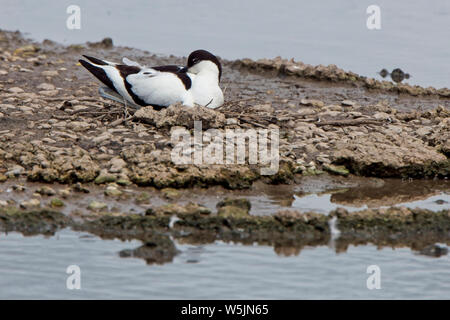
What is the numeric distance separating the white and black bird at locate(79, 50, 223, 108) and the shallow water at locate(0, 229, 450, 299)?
9.14 ft

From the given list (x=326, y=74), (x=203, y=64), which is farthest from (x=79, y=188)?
(x=326, y=74)

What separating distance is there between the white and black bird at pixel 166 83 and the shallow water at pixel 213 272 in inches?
110

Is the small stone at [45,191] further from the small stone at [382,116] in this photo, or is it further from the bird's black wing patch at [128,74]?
the small stone at [382,116]

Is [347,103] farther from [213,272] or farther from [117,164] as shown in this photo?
[213,272]

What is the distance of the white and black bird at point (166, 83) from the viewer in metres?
9.45

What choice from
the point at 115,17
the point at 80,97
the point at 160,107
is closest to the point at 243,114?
the point at 160,107

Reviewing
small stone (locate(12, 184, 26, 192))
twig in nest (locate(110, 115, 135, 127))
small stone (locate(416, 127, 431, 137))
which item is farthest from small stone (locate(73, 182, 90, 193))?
small stone (locate(416, 127, 431, 137))

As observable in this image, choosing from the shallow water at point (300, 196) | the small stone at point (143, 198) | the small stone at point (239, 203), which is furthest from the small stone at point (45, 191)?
the small stone at point (239, 203)

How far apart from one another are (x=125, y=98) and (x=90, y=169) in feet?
5.91

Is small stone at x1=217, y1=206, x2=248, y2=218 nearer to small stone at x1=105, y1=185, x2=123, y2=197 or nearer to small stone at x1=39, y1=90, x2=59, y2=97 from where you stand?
small stone at x1=105, y1=185, x2=123, y2=197

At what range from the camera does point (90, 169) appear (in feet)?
26.7

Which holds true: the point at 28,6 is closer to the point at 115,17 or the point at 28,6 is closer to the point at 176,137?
the point at 115,17

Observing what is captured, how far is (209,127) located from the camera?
922 centimetres

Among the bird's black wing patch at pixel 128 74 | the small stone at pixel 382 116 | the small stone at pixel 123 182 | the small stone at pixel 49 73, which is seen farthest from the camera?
the small stone at pixel 49 73
